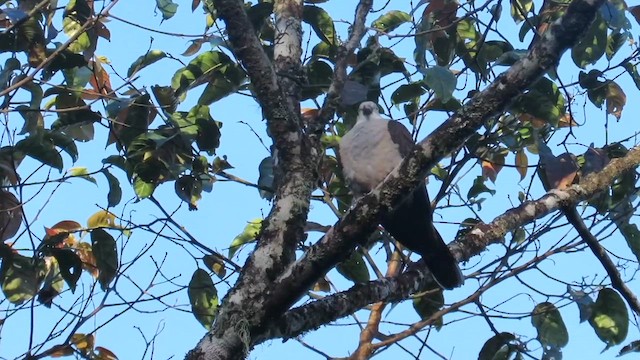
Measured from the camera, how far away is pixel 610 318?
296 cm

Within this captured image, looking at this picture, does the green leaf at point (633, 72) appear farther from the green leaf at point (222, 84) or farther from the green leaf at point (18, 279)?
the green leaf at point (18, 279)

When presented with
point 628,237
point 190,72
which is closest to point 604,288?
point 628,237

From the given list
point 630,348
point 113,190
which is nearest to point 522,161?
point 630,348

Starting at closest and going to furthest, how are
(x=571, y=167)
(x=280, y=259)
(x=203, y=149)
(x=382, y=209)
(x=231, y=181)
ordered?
(x=382, y=209) < (x=280, y=259) < (x=571, y=167) < (x=203, y=149) < (x=231, y=181)

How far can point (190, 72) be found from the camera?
315cm

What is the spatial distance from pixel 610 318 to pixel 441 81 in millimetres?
1111

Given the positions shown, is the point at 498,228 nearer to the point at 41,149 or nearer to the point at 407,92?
the point at 407,92

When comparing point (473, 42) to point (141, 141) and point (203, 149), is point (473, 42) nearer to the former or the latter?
point (203, 149)

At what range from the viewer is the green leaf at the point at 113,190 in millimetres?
2961

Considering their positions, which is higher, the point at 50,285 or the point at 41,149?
the point at 41,149

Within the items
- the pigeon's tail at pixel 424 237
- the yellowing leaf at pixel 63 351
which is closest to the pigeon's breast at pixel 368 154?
the pigeon's tail at pixel 424 237

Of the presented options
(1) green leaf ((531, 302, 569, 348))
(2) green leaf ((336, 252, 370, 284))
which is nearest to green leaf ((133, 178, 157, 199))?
(2) green leaf ((336, 252, 370, 284))

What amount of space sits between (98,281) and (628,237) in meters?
1.92

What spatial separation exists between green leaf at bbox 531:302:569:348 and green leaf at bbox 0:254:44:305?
5.75ft
